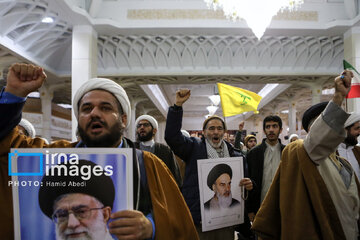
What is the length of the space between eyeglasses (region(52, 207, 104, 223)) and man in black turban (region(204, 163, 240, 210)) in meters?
1.57

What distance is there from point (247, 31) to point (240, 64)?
2288 millimetres

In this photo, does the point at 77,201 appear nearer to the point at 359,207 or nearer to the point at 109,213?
the point at 109,213

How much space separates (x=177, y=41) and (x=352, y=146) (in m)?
8.55

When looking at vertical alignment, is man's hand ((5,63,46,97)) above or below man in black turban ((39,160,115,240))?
above

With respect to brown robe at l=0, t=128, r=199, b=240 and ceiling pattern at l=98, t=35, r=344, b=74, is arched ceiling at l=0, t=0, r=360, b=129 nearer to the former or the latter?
ceiling pattern at l=98, t=35, r=344, b=74

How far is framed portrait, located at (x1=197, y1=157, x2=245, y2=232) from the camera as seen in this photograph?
246 cm

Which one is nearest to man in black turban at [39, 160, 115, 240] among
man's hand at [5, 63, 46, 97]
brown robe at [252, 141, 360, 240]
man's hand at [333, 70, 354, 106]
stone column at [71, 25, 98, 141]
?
man's hand at [5, 63, 46, 97]

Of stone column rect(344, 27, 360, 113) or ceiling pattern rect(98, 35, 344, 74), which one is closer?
stone column rect(344, 27, 360, 113)

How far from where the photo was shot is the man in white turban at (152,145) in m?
3.98

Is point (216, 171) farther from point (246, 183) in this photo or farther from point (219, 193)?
point (246, 183)

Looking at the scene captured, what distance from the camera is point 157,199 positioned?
1296 mm

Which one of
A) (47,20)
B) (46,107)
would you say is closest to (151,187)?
(47,20)

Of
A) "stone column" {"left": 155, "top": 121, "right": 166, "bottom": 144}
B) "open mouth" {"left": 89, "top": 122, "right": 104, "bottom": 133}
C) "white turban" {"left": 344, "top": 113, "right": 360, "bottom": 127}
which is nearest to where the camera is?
"open mouth" {"left": 89, "top": 122, "right": 104, "bottom": 133}

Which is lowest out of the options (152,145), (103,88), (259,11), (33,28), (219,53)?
(152,145)
